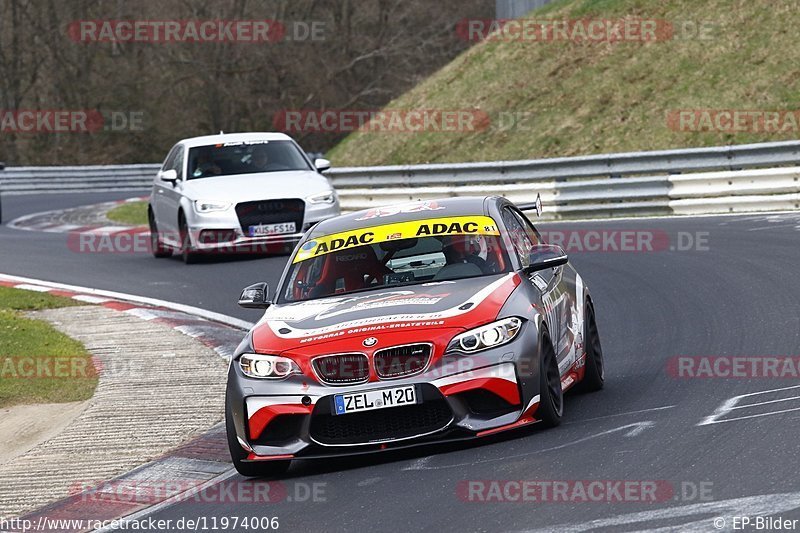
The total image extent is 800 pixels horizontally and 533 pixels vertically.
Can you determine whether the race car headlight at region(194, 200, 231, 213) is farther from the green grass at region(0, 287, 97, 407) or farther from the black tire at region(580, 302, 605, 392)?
the black tire at region(580, 302, 605, 392)

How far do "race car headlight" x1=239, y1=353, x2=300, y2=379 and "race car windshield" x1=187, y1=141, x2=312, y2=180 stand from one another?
38.9 ft

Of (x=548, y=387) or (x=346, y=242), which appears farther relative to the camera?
(x=346, y=242)

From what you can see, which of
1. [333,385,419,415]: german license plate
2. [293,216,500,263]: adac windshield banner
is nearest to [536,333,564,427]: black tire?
[333,385,419,415]: german license plate

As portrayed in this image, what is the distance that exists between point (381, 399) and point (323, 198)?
11.6 meters

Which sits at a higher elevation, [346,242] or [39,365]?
[346,242]

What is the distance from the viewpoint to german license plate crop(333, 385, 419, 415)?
23.7 feet

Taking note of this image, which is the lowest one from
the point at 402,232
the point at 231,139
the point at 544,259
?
the point at 544,259

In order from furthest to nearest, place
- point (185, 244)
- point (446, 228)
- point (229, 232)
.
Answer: point (185, 244) < point (229, 232) < point (446, 228)

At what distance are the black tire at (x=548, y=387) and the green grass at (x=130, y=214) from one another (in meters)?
19.9

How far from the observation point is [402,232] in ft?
28.9

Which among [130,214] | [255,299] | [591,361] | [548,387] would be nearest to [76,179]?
[130,214]

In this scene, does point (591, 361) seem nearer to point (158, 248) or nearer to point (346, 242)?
point (346, 242)

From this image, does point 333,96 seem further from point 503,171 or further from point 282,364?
point 282,364

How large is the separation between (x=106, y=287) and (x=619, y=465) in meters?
11.1
